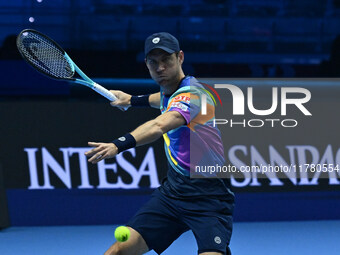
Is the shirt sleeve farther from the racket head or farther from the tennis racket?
the racket head

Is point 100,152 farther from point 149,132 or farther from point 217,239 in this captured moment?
point 217,239

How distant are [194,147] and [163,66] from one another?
511mm

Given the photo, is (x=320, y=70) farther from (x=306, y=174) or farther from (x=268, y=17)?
(x=306, y=174)

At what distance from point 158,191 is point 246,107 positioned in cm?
312

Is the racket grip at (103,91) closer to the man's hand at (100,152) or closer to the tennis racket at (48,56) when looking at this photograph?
the tennis racket at (48,56)

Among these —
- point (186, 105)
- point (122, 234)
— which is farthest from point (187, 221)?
point (186, 105)

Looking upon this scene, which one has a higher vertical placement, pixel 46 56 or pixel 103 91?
pixel 46 56

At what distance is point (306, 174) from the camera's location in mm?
6973

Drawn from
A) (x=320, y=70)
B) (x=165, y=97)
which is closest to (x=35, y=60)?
(x=165, y=97)

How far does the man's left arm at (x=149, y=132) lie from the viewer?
3066mm

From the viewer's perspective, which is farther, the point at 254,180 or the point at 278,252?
the point at 254,180

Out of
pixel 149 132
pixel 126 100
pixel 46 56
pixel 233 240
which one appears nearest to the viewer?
pixel 149 132

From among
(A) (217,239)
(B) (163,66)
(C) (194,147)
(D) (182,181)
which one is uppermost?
(B) (163,66)

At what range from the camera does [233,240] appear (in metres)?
6.25
